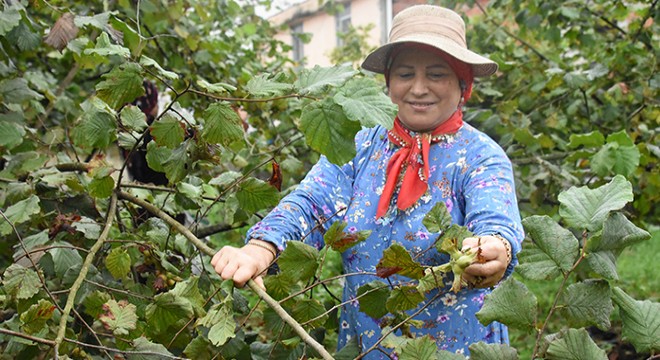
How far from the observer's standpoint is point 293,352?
1309 millimetres

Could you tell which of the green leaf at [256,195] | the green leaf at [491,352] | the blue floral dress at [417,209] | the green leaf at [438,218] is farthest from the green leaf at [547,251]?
the green leaf at [256,195]

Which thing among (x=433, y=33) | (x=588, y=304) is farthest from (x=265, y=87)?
(x=433, y=33)

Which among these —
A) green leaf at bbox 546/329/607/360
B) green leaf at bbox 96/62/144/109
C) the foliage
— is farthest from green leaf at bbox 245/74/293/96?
green leaf at bbox 546/329/607/360

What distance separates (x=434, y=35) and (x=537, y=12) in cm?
197

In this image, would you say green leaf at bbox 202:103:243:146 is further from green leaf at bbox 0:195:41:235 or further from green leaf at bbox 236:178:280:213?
green leaf at bbox 0:195:41:235

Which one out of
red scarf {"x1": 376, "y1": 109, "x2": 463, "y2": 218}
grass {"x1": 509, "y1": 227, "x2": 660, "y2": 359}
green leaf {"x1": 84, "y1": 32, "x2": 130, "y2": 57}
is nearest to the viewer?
green leaf {"x1": 84, "y1": 32, "x2": 130, "y2": 57}

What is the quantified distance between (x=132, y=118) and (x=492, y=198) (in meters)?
0.77

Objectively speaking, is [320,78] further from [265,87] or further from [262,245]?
[262,245]

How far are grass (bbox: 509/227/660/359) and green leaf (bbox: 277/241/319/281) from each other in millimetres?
3104

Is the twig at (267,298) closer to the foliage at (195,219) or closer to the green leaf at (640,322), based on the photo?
the foliage at (195,219)

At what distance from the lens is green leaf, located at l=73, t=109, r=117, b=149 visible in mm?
1342

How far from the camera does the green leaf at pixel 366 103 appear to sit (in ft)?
3.41

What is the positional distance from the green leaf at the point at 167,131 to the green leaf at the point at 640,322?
80 centimetres

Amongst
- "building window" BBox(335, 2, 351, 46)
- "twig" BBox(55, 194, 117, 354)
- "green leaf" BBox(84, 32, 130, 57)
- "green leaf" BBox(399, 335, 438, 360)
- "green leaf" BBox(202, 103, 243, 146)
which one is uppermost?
"green leaf" BBox(84, 32, 130, 57)
